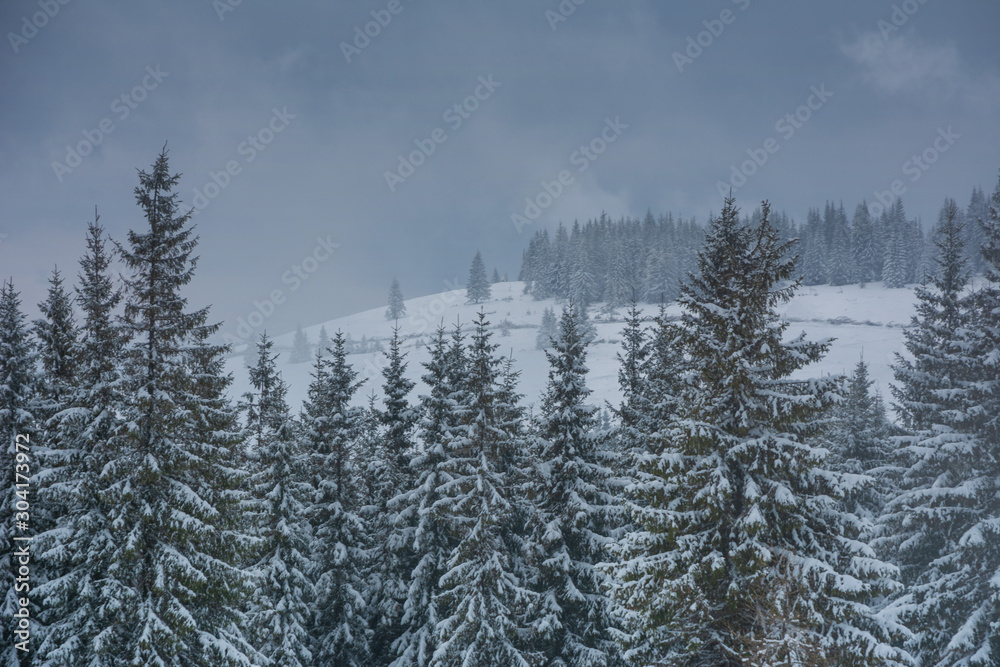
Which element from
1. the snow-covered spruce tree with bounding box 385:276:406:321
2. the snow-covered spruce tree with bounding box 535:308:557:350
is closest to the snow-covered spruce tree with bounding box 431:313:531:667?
the snow-covered spruce tree with bounding box 535:308:557:350

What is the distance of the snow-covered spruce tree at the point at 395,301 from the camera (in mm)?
162750

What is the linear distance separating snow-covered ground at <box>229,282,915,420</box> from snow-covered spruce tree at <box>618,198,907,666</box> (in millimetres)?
48661

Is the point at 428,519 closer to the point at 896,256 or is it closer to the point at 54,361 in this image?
the point at 54,361

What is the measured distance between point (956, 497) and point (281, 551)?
74.8 feet

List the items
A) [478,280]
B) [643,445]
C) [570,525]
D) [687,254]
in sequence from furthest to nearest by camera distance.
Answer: [478,280]
[687,254]
[643,445]
[570,525]

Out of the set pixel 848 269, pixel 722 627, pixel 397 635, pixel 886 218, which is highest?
pixel 886 218

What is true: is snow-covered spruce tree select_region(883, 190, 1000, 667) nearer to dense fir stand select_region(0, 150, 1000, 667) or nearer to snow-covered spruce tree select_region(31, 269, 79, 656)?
dense fir stand select_region(0, 150, 1000, 667)

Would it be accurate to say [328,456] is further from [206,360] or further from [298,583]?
[206,360]

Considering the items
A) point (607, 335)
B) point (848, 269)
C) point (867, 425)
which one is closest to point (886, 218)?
point (848, 269)

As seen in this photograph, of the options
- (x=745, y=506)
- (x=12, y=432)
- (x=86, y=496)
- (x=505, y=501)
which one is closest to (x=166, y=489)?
(x=86, y=496)

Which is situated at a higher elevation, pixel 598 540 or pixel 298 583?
pixel 598 540

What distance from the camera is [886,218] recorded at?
128 m

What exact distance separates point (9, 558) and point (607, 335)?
103 metres

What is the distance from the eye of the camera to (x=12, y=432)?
15.2 m
